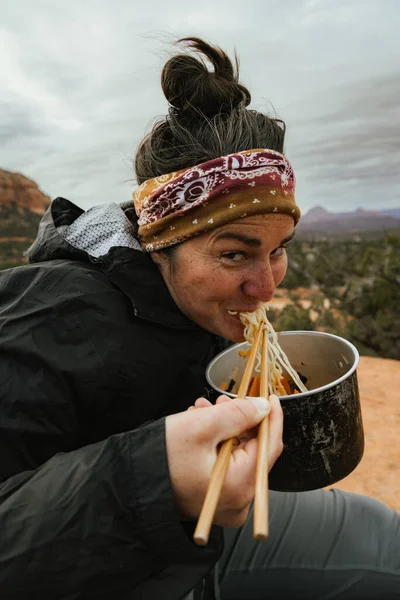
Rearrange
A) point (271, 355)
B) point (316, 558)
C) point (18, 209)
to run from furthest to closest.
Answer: point (18, 209) < point (316, 558) < point (271, 355)

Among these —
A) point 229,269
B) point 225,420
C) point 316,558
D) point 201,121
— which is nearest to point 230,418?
point 225,420

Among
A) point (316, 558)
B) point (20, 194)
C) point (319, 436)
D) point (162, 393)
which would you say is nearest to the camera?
point (319, 436)

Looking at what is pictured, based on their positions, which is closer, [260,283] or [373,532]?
[260,283]

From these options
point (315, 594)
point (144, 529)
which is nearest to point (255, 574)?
point (315, 594)

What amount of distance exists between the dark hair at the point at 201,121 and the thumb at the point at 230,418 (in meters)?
1.08

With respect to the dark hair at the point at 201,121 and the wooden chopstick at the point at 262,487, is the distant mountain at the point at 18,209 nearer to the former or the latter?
the dark hair at the point at 201,121

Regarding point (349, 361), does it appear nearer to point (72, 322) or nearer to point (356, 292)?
point (72, 322)

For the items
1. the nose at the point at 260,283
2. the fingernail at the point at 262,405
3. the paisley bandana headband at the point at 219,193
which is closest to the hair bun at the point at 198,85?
the paisley bandana headband at the point at 219,193

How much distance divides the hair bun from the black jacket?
2.17 ft

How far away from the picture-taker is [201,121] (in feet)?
6.56

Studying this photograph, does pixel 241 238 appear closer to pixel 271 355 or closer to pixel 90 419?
pixel 271 355

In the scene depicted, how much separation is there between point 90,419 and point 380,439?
4.59m

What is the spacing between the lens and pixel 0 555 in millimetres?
1236

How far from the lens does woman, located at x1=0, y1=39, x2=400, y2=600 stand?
1.23 m
